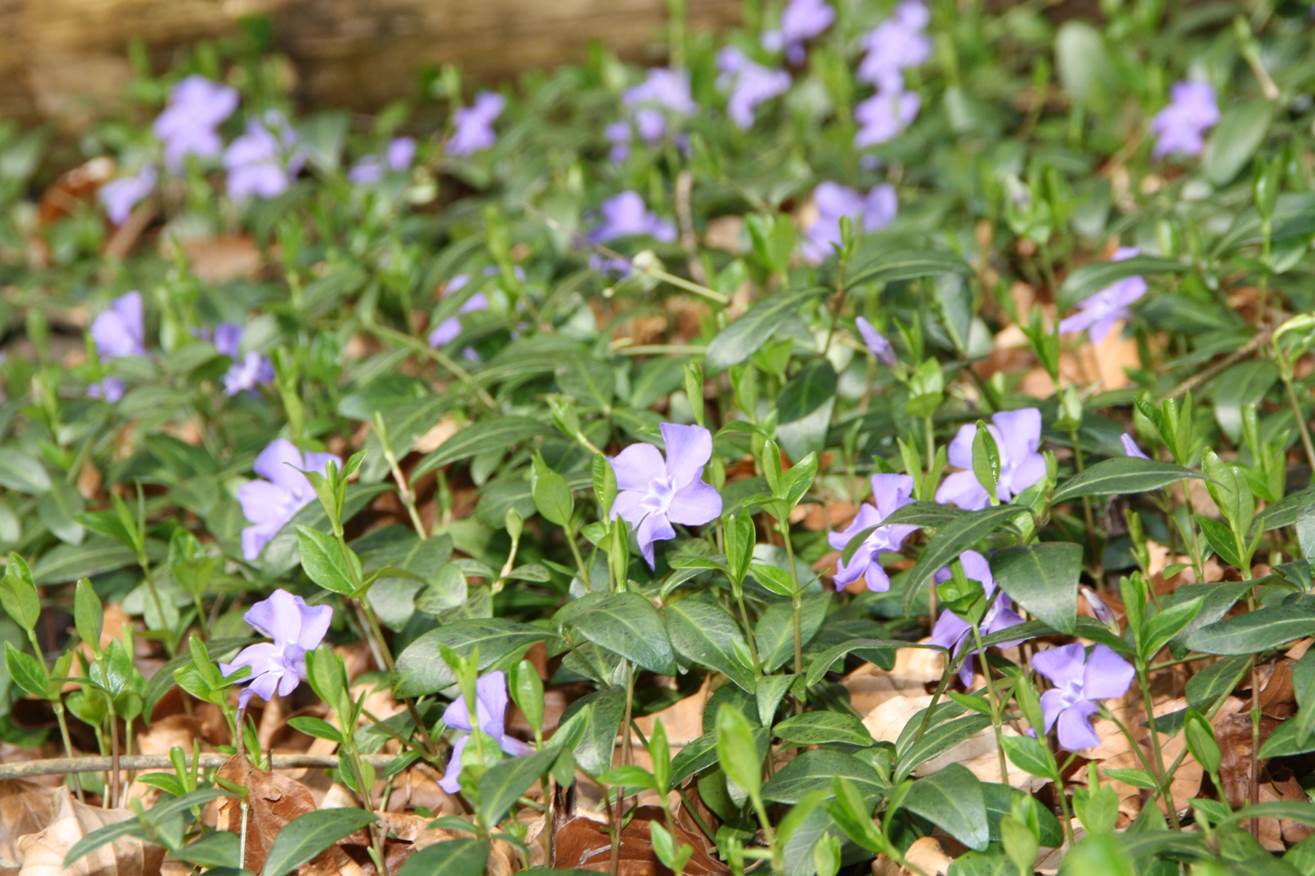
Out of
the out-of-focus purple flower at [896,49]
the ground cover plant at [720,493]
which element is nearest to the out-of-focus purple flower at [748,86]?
the ground cover plant at [720,493]

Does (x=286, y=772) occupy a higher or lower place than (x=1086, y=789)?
lower

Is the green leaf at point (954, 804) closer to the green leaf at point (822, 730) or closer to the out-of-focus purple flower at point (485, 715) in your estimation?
the green leaf at point (822, 730)

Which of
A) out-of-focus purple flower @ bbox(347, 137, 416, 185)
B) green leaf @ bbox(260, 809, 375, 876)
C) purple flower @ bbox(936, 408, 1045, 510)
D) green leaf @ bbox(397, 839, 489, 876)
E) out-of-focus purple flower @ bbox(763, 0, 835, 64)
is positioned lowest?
green leaf @ bbox(260, 809, 375, 876)

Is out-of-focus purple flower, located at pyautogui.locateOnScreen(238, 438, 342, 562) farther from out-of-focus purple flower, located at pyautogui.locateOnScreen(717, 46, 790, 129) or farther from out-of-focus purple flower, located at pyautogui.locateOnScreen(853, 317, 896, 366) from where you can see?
out-of-focus purple flower, located at pyautogui.locateOnScreen(717, 46, 790, 129)

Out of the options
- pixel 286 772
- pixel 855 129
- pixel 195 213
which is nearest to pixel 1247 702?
pixel 286 772

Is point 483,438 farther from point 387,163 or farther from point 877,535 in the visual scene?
point 387,163

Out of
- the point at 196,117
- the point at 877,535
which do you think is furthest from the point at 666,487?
the point at 196,117

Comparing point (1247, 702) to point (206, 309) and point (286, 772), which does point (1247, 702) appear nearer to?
point (286, 772)

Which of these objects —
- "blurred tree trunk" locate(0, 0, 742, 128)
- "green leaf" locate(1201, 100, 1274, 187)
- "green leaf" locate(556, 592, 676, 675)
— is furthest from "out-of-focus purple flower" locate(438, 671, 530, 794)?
"blurred tree trunk" locate(0, 0, 742, 128)
